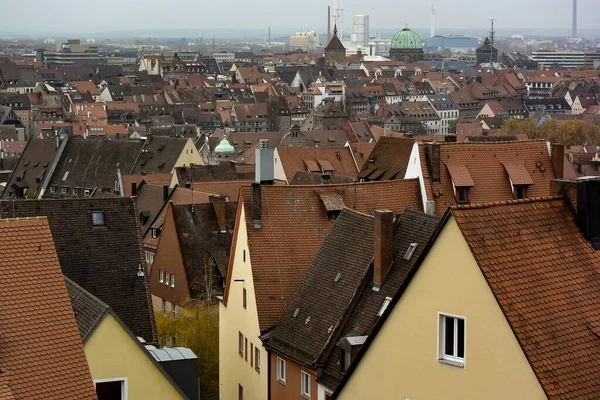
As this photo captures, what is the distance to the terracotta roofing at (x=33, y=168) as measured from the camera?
82.2 m

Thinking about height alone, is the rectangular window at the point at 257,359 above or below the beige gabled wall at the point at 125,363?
below

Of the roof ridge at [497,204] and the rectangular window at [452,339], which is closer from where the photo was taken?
the roof ridge at [497,204]

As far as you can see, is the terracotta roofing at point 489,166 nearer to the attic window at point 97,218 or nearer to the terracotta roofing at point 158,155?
the attic window at point 97,218

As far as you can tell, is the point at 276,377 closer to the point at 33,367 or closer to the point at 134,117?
the point at 33,367

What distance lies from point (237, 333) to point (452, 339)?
16386 mm

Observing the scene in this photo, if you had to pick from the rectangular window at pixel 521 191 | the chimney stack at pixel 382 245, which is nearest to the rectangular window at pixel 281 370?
the chimney stack at pixel 382 245

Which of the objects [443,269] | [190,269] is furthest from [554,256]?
[190,269]

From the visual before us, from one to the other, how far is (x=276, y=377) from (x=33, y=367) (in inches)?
543

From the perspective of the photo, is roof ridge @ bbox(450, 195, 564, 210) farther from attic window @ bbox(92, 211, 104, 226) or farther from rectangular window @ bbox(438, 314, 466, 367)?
attic window @ bbox(92, 211, 104, 226)

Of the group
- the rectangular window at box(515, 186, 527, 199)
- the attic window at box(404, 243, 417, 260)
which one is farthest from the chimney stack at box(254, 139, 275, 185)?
the attic window at box(404, 243, 417, 260)

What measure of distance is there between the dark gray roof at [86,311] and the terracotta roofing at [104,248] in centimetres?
896

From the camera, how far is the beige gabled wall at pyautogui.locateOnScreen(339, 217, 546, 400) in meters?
15.6

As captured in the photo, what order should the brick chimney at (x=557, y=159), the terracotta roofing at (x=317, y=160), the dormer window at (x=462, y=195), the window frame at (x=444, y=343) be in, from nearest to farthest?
the window frame at (x=444, y=343), the dormer window at (x=462, y=195), the brick chimney at (x=557, y=159), the terracotta roofing at (x=317, y=160)

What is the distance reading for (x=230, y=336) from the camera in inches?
1304
